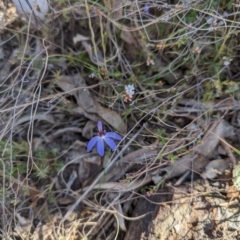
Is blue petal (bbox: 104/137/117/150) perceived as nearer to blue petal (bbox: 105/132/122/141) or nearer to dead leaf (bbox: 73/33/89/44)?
blue petal (bbox: 105/132/122/141)

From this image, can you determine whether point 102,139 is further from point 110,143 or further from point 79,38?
point 79,38

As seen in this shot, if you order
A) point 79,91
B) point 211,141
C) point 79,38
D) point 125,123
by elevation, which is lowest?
point 211,141

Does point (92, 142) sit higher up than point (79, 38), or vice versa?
point (79, 38)

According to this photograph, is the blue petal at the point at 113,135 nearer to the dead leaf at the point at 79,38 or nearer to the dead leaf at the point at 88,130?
the dead leaf at the point at 88,130

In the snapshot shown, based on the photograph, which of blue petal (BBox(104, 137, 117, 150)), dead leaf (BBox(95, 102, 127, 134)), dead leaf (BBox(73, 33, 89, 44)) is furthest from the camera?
dead leaf (BBox(73, 33, 89, 44))

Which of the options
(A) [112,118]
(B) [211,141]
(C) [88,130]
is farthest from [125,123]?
(B) [211,141]

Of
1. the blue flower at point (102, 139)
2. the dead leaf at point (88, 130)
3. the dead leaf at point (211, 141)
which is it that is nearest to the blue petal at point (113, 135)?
the blue flower at point (102, 139)

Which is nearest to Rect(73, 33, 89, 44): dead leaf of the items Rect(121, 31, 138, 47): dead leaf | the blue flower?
Rect(121, 31, 138, 47): dead leaf

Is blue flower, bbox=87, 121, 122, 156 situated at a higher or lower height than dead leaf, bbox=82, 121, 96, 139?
higher

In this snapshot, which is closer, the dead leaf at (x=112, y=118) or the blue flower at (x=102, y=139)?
the blue flower at (x=102, y=139)

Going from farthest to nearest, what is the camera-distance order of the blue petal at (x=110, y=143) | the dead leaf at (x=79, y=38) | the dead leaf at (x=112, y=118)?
the dead leaf at (x=79, y=38) → the dead leaf at (x=112, y=118) → the blue petal at (x=110, y=143)
